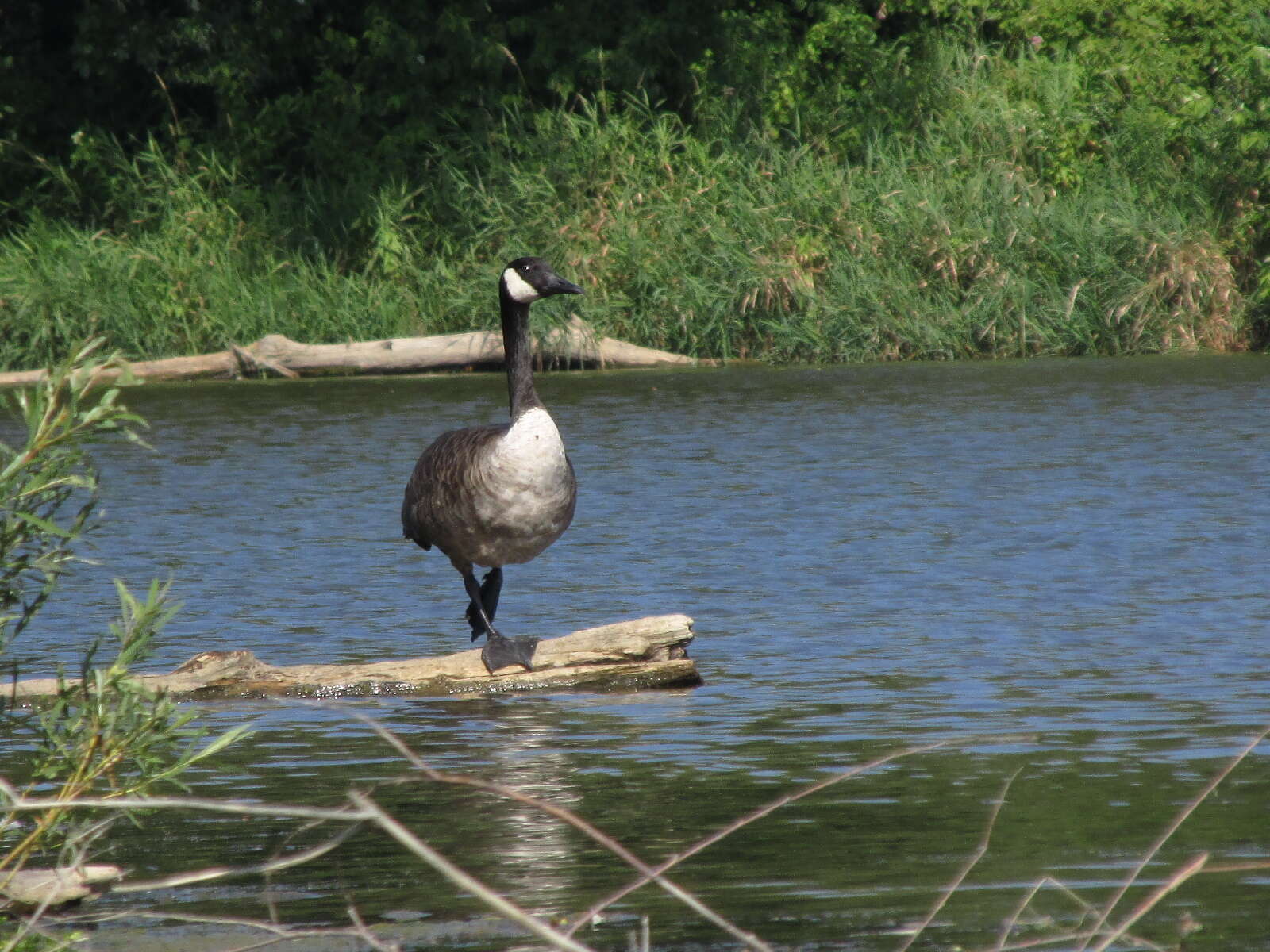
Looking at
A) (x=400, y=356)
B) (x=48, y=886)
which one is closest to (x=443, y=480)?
(x=48, y=886)

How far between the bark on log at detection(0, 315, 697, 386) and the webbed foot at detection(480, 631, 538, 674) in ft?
44.9

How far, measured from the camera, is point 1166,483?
13.1 meters

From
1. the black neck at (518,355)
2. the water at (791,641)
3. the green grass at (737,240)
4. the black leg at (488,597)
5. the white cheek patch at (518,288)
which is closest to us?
the water at (791,641)

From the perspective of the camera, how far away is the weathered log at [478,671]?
25.0 ft

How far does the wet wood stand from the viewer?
4789mm

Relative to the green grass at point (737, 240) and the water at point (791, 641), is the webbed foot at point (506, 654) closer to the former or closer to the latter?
the water at point (791, 641)

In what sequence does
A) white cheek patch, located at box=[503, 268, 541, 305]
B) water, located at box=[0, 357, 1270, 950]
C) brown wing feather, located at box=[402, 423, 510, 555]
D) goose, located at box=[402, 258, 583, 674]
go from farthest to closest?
white cheek patch, located at box=[503, 268, 541, 305] < brown wing feather, located at box=[402, 423, 510, 555] < goose, located at box=[402, 258, 583, 674] < water, located at box=[0, 357, 1270, 950]

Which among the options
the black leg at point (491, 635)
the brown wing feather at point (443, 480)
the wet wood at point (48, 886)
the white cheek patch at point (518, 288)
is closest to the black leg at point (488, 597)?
the black leg at point (491, 635)

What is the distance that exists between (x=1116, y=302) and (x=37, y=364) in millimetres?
11388

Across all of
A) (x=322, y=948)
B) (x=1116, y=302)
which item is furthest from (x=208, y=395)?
(x=322, y=948)

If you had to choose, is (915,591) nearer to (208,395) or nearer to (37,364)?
(208,395)

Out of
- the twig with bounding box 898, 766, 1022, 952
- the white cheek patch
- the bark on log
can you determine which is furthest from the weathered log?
the bark on log

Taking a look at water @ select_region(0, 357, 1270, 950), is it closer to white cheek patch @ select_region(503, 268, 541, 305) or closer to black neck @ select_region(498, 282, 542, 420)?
black neck @ select_region(498, 282, 542, 420)

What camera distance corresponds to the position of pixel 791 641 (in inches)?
346
